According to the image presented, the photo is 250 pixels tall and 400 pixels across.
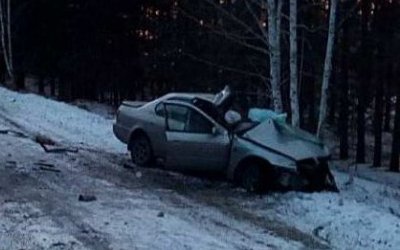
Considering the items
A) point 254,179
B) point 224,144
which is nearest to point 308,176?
point 254,179

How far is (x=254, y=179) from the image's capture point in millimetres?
16656

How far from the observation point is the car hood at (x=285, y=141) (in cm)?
1667

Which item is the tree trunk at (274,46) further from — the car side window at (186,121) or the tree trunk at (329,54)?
the car side window at (186,121)

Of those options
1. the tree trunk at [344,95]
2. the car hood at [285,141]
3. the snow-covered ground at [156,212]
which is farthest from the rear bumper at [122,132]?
the tree trunk at [344,95]

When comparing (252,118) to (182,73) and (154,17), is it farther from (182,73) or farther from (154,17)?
(154,17)

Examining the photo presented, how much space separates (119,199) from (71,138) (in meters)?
8.72

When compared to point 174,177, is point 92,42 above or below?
above

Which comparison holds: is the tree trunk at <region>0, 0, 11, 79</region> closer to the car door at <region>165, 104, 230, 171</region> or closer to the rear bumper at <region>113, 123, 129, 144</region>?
the rear bumper at <region>113, 123, 129, 144</region>

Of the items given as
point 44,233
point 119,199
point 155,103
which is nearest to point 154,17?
point 155,103

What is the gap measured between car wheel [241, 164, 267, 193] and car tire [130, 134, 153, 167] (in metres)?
2.64

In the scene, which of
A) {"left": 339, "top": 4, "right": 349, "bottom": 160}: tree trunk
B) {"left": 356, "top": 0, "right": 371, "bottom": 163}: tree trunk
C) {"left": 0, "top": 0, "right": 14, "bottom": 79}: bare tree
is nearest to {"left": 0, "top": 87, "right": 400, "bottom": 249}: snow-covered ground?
{"left": 356, "top": 0, "right": 371, "bottom": 163}: tree trunk

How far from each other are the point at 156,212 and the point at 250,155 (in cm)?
384

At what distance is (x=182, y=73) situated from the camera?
39375mm

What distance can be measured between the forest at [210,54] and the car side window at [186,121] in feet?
34.0
